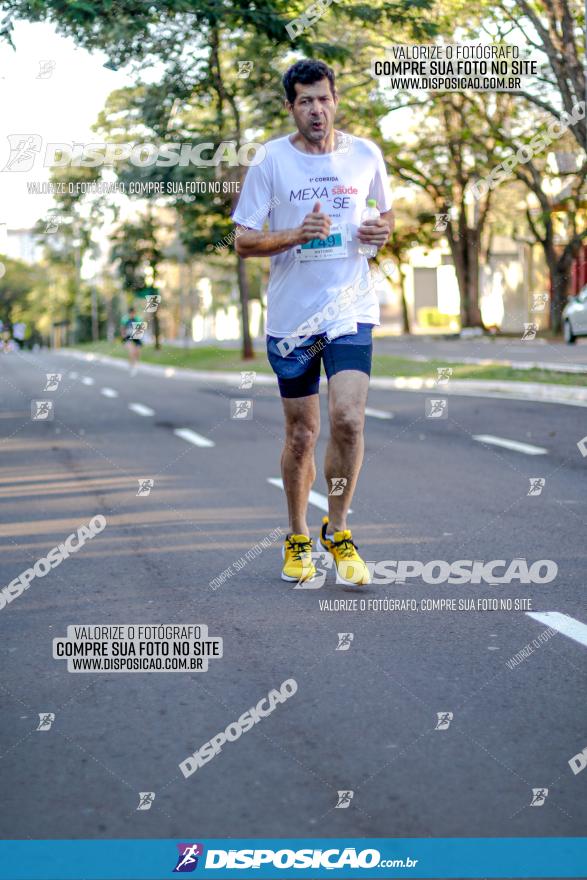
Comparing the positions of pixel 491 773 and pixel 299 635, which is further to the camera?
pixel 299 635

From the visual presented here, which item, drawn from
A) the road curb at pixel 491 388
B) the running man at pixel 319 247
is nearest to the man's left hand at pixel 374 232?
the running man at pixel 319 247

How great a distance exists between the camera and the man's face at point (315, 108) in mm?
6020

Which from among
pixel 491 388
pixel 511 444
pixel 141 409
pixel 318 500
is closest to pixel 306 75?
pixel 318 500

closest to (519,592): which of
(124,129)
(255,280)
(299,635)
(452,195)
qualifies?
(299,635)

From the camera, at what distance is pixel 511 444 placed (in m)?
13.2

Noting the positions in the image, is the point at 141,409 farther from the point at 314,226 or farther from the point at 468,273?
the point at 468,273

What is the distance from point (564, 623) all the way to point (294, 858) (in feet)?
8.32

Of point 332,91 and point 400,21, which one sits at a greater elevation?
point 400,21

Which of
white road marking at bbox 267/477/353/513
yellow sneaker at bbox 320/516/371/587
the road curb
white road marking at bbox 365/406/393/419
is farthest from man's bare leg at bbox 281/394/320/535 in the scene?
the road curb

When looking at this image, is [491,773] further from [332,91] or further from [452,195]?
[452,195]

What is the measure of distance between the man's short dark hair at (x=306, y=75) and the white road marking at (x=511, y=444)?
22.0 feet

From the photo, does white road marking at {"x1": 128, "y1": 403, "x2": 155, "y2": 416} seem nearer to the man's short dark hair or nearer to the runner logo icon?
the man's short dark hair

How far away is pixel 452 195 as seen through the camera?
41.7m

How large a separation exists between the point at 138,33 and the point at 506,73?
1207 centimetres
